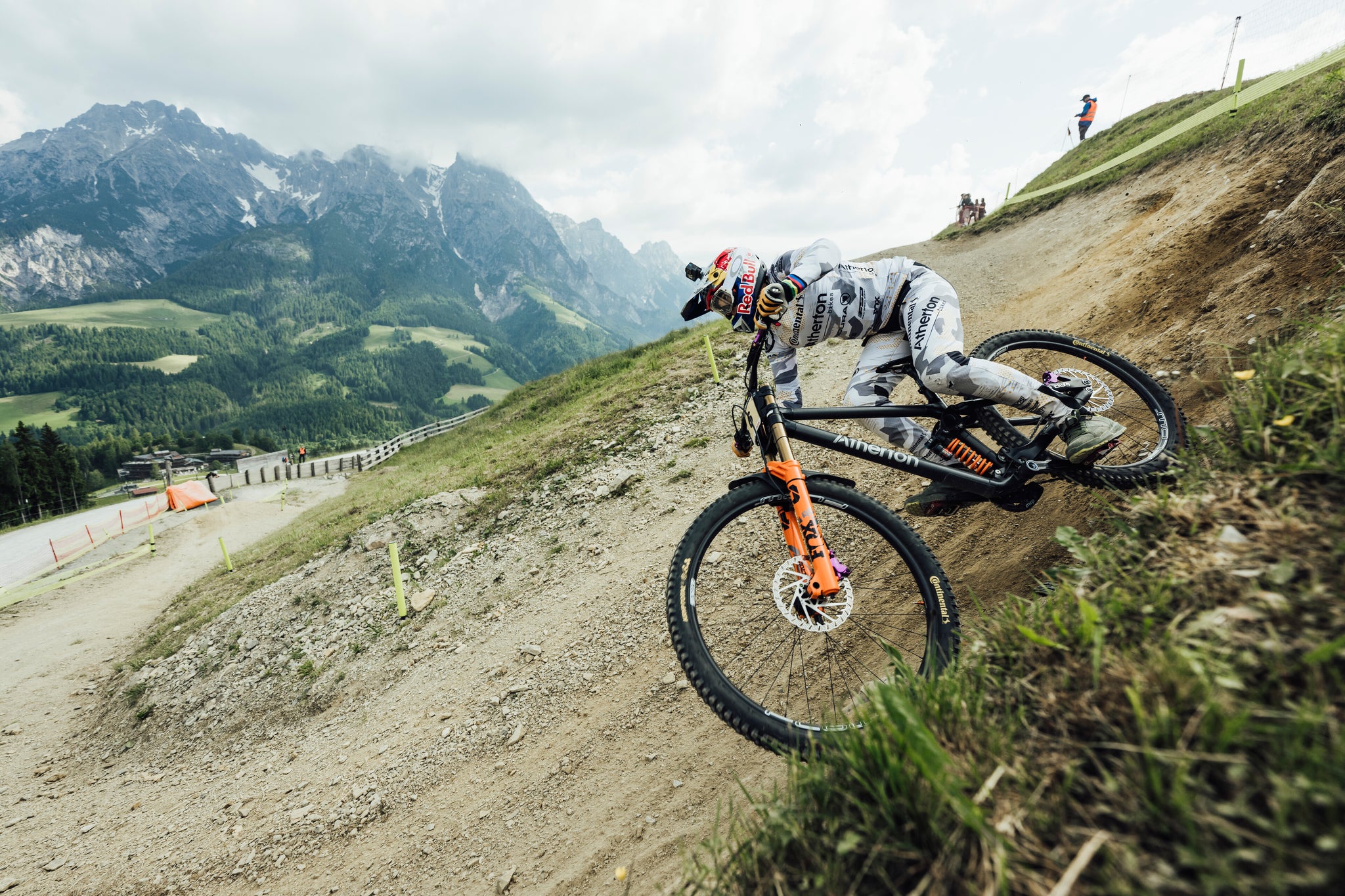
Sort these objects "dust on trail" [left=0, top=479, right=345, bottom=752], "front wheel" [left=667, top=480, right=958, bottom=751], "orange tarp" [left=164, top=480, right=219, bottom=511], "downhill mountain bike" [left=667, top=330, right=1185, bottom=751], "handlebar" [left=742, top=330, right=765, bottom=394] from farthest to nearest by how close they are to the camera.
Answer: "orange tarp" [left=164, top=480, right=219, bottom=511] → "dust on trail" [left=0, top=479, right=345, bottom=752] → "handlebar" [left=742, top=330, right=765, bottom=394] → "downhill mountain bike" [left=667, top=330, right=1185, bottom=751] → "front wheel" [left=667, top=480, right=958, bottom=751]

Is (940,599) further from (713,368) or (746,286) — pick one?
(713,368)

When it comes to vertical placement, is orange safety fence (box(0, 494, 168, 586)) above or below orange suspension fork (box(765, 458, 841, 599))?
below

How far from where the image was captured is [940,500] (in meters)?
3.92

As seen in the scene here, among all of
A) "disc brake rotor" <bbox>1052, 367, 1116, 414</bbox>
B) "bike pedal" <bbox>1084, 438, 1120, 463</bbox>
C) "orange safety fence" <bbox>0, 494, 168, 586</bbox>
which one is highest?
"disc brake rotor" <bbox>1052, 367, 1116, 414</bbox>

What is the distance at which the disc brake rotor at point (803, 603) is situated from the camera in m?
3.26

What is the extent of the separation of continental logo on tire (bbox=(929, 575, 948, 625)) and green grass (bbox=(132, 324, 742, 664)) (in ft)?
28.7

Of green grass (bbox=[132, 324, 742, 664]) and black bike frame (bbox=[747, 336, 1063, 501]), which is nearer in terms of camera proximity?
black bike frame (bbox=[747, 336, 1063, 501])

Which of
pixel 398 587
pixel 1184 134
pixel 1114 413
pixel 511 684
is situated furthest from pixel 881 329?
pixel 1184 134

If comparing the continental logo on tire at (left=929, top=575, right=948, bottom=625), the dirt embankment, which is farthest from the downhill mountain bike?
the dirt embankment

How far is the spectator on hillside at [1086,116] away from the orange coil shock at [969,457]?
31508mm

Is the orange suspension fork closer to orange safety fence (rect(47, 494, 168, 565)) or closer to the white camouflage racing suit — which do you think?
the white camouflage racing suit

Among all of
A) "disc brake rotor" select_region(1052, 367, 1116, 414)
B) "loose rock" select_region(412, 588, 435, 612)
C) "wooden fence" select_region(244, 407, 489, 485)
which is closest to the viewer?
"disc brake rotor" select_region(1052, 367, 1116, 414)

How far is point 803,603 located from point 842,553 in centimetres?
238

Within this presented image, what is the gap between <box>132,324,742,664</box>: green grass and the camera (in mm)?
11789
